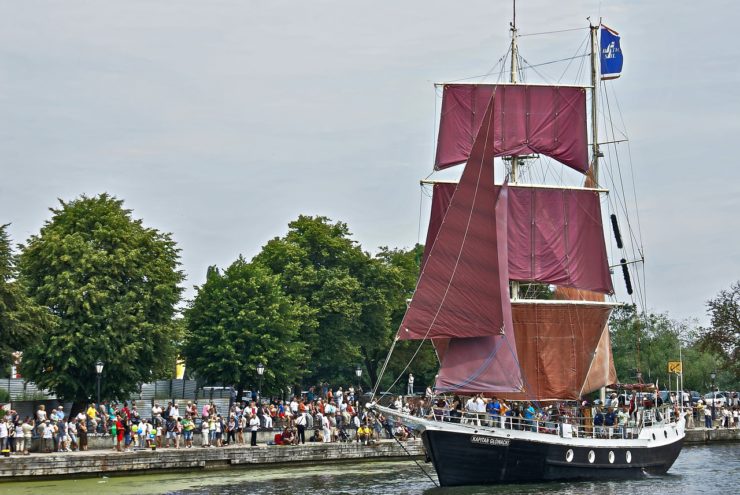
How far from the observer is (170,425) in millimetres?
57625

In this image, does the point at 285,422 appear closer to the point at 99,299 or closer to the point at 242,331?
the point at 99,299

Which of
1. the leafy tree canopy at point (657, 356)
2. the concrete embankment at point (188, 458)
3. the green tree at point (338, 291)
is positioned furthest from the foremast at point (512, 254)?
the leafy tree canopy at point (657, 356)

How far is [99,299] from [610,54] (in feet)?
110

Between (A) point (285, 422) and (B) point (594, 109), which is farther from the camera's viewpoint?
(B) point (594, 109)

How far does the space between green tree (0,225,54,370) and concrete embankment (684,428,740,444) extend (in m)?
41.8

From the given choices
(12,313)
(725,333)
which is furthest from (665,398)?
(12,313)

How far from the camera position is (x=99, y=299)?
65.6m

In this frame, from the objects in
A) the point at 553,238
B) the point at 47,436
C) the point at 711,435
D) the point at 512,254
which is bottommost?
the point at 47,436

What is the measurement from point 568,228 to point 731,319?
30.8 meters

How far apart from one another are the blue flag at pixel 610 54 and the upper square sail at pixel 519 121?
709cm

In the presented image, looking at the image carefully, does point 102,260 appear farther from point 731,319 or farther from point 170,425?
Result: point 731,319

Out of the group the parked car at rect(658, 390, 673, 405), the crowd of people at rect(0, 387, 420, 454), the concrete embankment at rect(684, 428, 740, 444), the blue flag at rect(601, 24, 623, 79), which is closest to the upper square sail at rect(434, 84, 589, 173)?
the blue flag at rect(601, 24, 623, 79)

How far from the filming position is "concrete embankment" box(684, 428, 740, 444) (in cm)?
8051

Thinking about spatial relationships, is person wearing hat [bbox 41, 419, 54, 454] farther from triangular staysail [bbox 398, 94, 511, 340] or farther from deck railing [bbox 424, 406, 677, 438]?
deck railing [bbox 424, 406, 677, 438]
